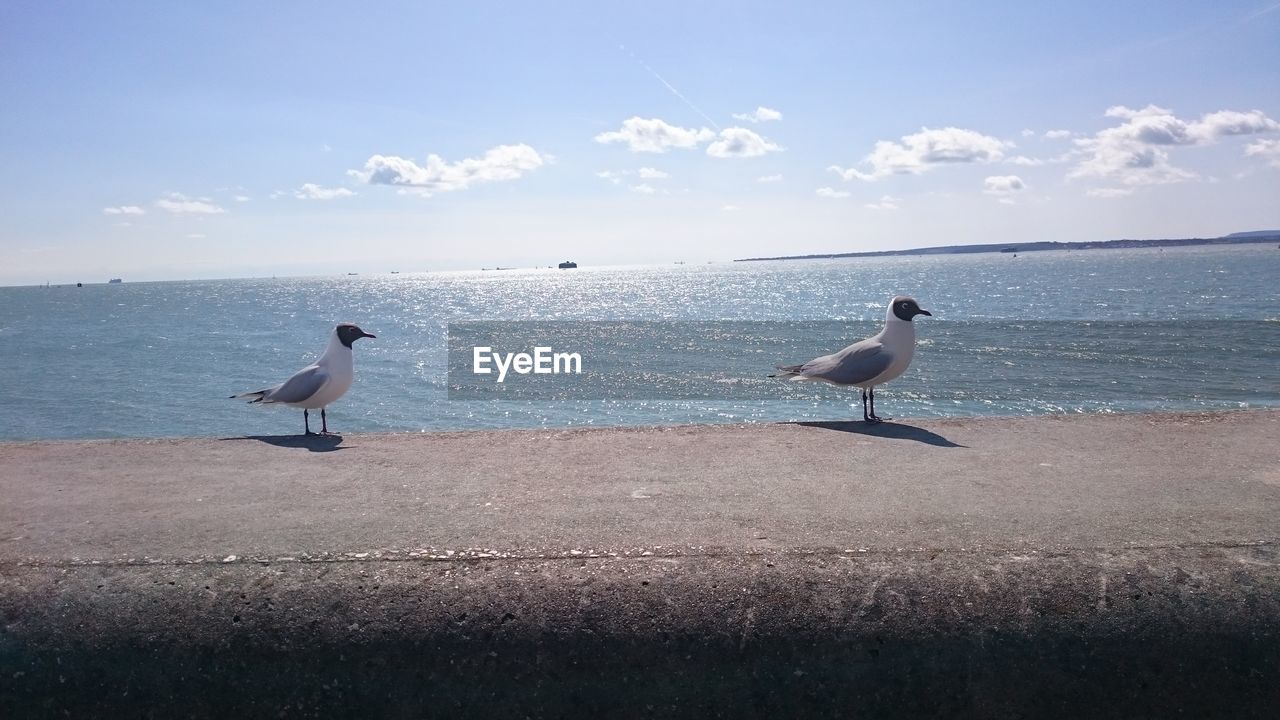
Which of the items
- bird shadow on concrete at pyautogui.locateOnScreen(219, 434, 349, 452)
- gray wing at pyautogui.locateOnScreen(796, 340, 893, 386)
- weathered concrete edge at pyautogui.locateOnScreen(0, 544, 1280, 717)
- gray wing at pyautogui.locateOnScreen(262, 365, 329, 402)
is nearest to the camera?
weathered concrete edge at pyautogui.locateOnScreen(0, 544, 1280, 717)

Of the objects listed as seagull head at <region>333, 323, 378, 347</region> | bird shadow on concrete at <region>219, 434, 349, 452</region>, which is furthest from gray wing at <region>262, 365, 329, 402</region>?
bird shadow on concrete at <region>219, 434, 349, 452</region>

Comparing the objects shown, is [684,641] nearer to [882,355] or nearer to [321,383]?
[882,355]

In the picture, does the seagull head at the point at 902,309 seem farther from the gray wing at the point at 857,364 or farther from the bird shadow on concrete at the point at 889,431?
the bird shadow on concrete at the point at 889,431

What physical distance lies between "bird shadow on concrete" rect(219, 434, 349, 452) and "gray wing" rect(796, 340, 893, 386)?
14.2 feet

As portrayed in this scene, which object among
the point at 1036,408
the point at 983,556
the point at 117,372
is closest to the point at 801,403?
the point at 1036,408

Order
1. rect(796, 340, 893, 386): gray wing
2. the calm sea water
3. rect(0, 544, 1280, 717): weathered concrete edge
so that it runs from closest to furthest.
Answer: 1. rect(0, 544, 1280, 717): weathered concrete edge
2. rect(796, 340, 893, 386): gray wing
3. the calm sea water

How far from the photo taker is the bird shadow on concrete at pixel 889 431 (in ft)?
20.7

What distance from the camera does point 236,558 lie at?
3.84 meters

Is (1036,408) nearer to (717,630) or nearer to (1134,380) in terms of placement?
(1134,380)

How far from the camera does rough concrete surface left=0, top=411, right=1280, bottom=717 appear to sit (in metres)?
3.34

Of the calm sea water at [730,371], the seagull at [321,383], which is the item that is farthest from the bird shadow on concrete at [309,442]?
the calm sea water at [730,371]

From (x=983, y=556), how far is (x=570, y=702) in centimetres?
174

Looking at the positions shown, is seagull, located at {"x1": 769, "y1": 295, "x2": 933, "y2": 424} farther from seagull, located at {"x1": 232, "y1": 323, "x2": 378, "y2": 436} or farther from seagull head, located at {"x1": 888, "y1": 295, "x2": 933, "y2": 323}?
seagull, located at {"x1": 232, "y1": 323, "x2": 378, "y2": 436}

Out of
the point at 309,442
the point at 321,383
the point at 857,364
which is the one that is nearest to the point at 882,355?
the point at 857,364
